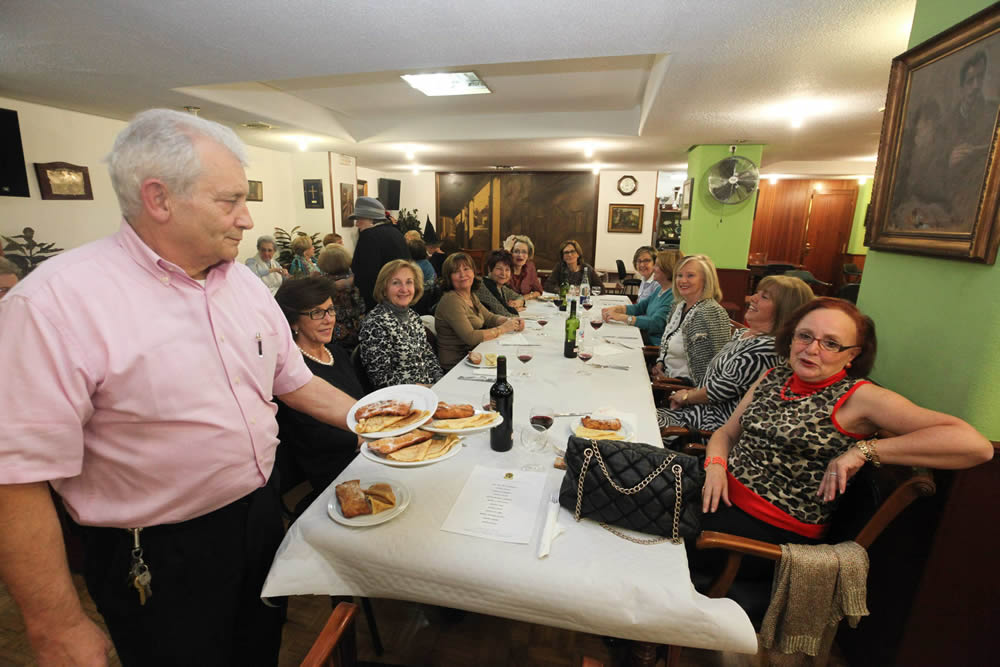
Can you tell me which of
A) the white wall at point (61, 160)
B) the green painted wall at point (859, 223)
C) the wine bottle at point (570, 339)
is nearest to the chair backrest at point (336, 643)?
the wine bottle at point (570, 339)

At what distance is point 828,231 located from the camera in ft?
33.2

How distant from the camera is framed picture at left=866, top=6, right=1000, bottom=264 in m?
1.37

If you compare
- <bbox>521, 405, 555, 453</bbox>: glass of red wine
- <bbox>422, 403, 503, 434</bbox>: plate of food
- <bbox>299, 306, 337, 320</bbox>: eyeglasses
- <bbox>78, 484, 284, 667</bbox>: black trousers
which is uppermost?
<bbox>299, 306, 337, 320</bbox>: eyeglasses

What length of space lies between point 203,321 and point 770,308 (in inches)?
92.4

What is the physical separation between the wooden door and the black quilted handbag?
1129 centimetres

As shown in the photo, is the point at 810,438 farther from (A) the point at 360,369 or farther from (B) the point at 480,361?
(A) the point at 360,369

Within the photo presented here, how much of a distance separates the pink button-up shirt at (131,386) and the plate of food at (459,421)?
44 cm

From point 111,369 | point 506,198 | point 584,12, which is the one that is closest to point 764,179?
point 506,198

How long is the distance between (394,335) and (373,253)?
5.81ft

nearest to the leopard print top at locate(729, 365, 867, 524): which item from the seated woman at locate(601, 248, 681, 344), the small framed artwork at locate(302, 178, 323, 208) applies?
the seated woman at locate(601, 248, 681, 344)

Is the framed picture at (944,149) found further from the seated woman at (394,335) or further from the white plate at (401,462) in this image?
the seated woman at (394,335)

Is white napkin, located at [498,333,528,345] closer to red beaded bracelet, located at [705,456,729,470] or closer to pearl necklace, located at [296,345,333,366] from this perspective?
pearl necklace, located at [296,345,333,366]

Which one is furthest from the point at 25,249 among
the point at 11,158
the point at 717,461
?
the point at 717,461

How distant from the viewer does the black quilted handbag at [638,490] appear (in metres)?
1.20
